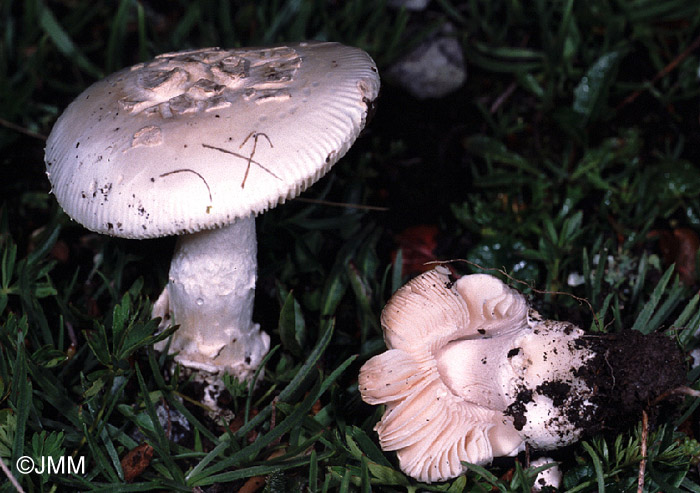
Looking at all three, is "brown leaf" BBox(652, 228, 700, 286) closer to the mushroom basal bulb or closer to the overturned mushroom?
the overturned mushroom

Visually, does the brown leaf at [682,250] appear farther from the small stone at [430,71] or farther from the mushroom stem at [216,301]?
the mushroom stem at [216,301]

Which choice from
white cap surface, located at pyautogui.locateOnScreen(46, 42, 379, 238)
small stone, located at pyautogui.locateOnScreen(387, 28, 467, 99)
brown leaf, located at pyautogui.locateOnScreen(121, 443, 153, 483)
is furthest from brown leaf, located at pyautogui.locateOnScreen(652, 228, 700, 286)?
brown leaf, located at pyautogui.locateOnScreen(121, 443, 153, 483)

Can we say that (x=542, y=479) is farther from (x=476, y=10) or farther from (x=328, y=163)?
(x=476, y=10)

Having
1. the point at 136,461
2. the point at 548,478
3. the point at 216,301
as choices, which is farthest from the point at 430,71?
the point at 136,461

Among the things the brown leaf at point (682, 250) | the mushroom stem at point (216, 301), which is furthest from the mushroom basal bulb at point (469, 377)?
the brown leaf at point (682, 250)

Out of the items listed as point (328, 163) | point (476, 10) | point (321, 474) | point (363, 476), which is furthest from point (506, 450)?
point (476, 10)

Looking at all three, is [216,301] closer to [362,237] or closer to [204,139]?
[204,139]
